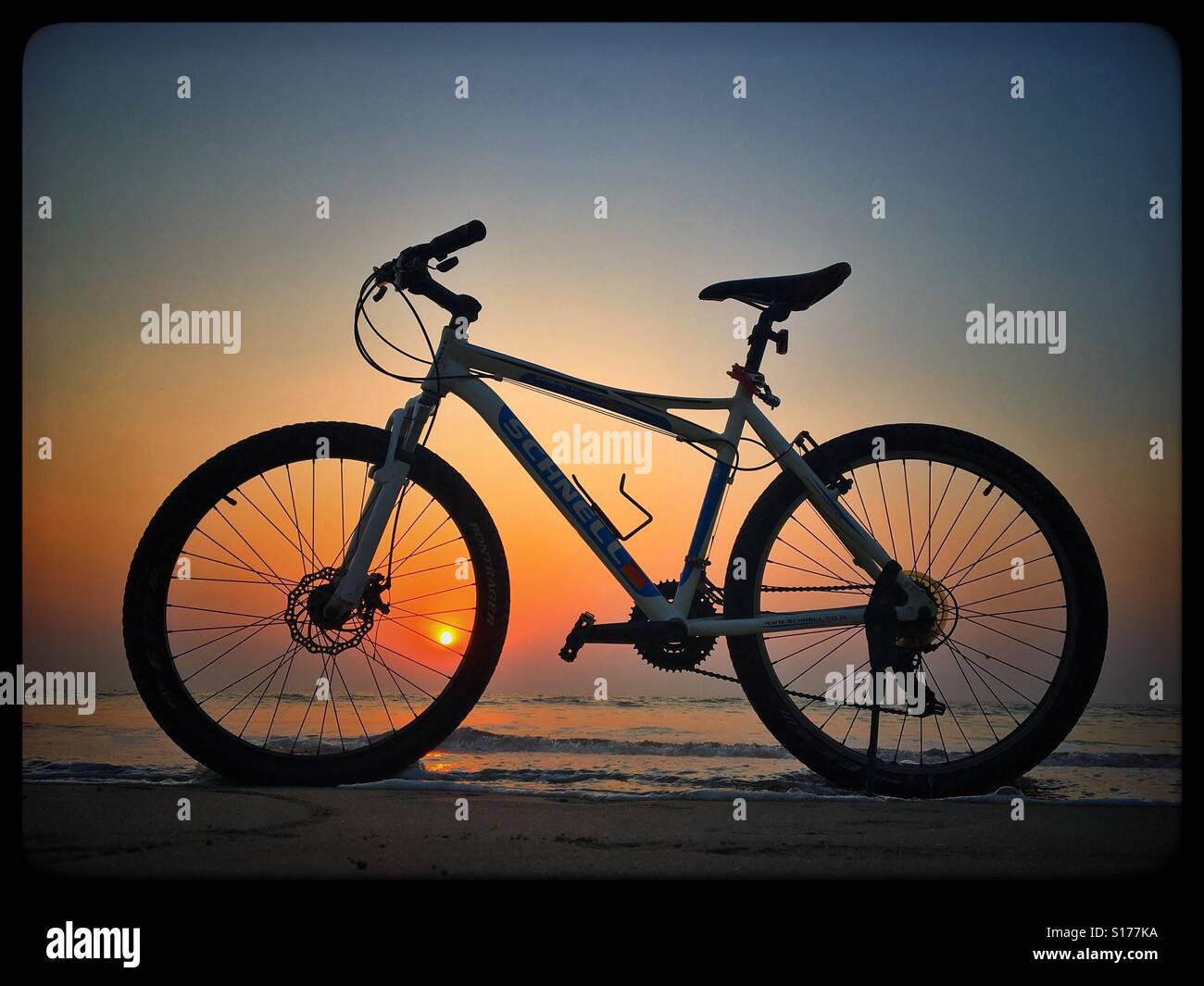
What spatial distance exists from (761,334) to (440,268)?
113cm

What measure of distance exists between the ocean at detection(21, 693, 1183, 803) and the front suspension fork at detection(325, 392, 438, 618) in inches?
26.4

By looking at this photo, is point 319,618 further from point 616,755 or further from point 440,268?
point 616,755

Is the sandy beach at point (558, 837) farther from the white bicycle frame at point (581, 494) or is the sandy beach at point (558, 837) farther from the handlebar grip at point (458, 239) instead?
the handlebar grip at point (458, 239)

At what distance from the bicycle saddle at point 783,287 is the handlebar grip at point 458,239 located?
0.79 meters

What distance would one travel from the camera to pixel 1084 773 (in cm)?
492

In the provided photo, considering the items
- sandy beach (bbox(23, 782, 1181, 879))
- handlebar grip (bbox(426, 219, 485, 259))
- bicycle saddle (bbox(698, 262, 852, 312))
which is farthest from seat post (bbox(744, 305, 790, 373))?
sandy beach (bbox(23, 782, 1181, 879))

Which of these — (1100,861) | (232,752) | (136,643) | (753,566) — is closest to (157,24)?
(136,643)

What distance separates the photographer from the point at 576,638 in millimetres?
3262

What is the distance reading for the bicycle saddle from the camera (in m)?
3.35

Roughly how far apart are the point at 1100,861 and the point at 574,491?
1.93 metres

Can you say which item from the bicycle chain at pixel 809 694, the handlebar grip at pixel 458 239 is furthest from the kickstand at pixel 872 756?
the handlebar grip at pixel 458 239

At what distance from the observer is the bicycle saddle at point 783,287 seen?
3.35 metres
